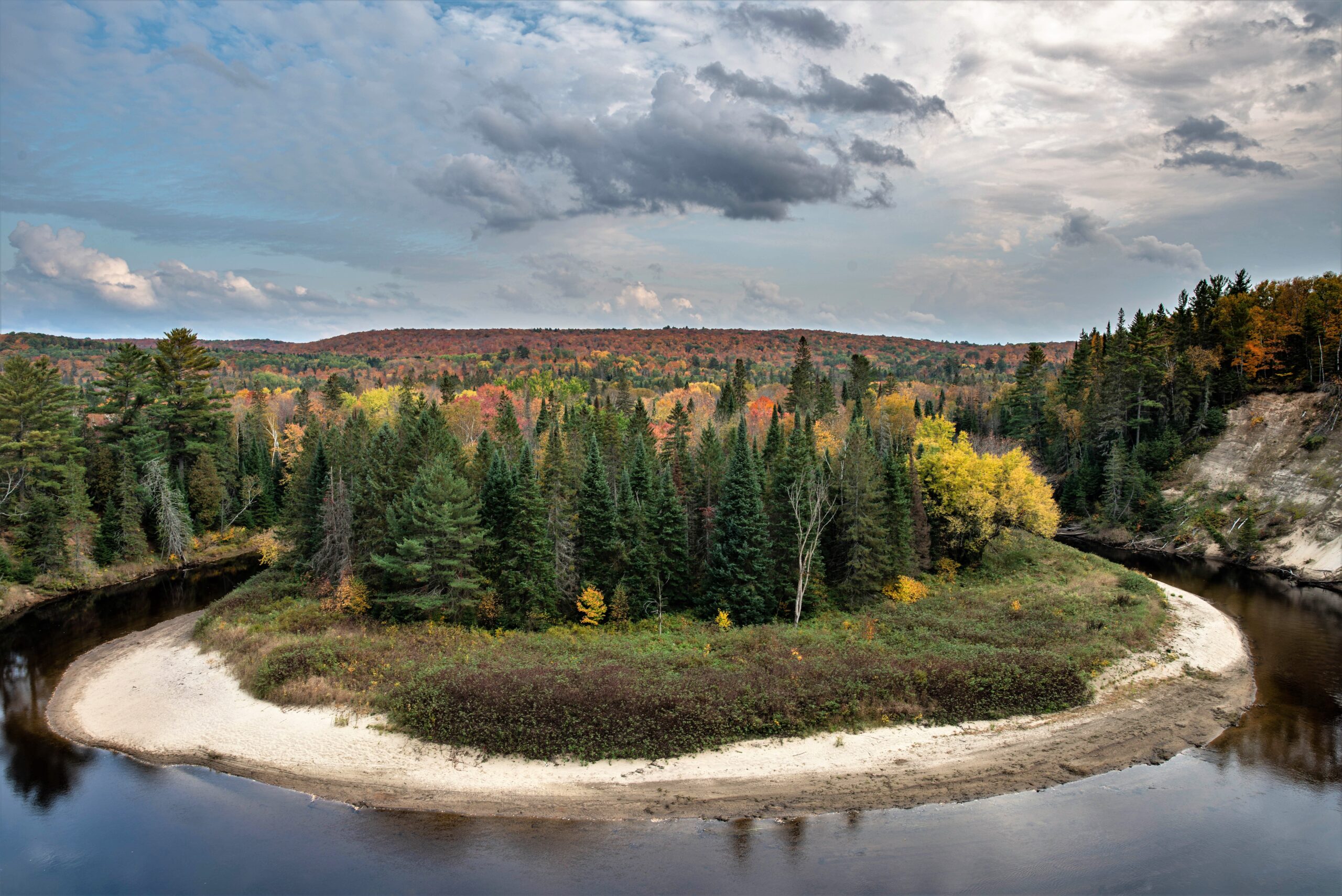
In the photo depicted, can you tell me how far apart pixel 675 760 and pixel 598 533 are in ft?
65.0

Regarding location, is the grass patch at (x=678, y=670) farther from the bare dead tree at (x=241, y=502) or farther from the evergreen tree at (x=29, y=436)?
the bare dead tree at (x=241, y=502)

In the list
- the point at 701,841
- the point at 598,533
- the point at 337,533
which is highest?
the point at 598,533

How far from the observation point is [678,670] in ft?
98.8

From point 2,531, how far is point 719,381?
5695 inches

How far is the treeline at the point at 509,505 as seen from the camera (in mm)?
39969

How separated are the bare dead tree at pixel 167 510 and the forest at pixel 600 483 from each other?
234 mm

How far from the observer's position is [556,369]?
650 feet

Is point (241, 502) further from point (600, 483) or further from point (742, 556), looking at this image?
point (742, 556)

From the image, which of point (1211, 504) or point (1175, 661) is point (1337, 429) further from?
A: point (1175, 661)

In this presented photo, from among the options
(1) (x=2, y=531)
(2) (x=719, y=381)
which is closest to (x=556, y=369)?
(2) (x=719, y=381)

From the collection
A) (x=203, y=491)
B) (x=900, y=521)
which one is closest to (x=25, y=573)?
(x=203, y=491)

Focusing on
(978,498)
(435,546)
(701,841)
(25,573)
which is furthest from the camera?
(978,498)

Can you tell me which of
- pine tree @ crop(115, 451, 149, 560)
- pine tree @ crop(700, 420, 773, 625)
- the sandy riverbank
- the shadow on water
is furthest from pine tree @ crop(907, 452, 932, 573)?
pine tree @ crop(115, 451, 149, 560)

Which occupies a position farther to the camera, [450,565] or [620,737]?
[450,565]
